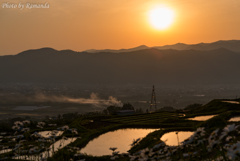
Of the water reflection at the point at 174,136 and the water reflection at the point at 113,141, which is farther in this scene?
the water reflection at the point at 174,136

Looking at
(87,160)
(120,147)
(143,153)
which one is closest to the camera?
(143,153)

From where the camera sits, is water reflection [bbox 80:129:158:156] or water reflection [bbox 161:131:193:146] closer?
water reflection [bbox 80:129:158:156]

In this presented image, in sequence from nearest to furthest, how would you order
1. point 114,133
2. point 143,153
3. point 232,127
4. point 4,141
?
point 232,127 < point 143,153 < point 4,141 < point 114,133

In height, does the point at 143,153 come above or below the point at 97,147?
above

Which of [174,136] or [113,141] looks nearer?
[113,141]

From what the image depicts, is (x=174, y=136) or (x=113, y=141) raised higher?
(x=174, y=136)

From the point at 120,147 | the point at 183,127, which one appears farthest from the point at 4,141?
the point at 183,127

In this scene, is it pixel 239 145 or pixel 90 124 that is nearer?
pixel 239 145

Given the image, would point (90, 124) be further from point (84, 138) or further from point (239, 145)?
point (239, 145)
